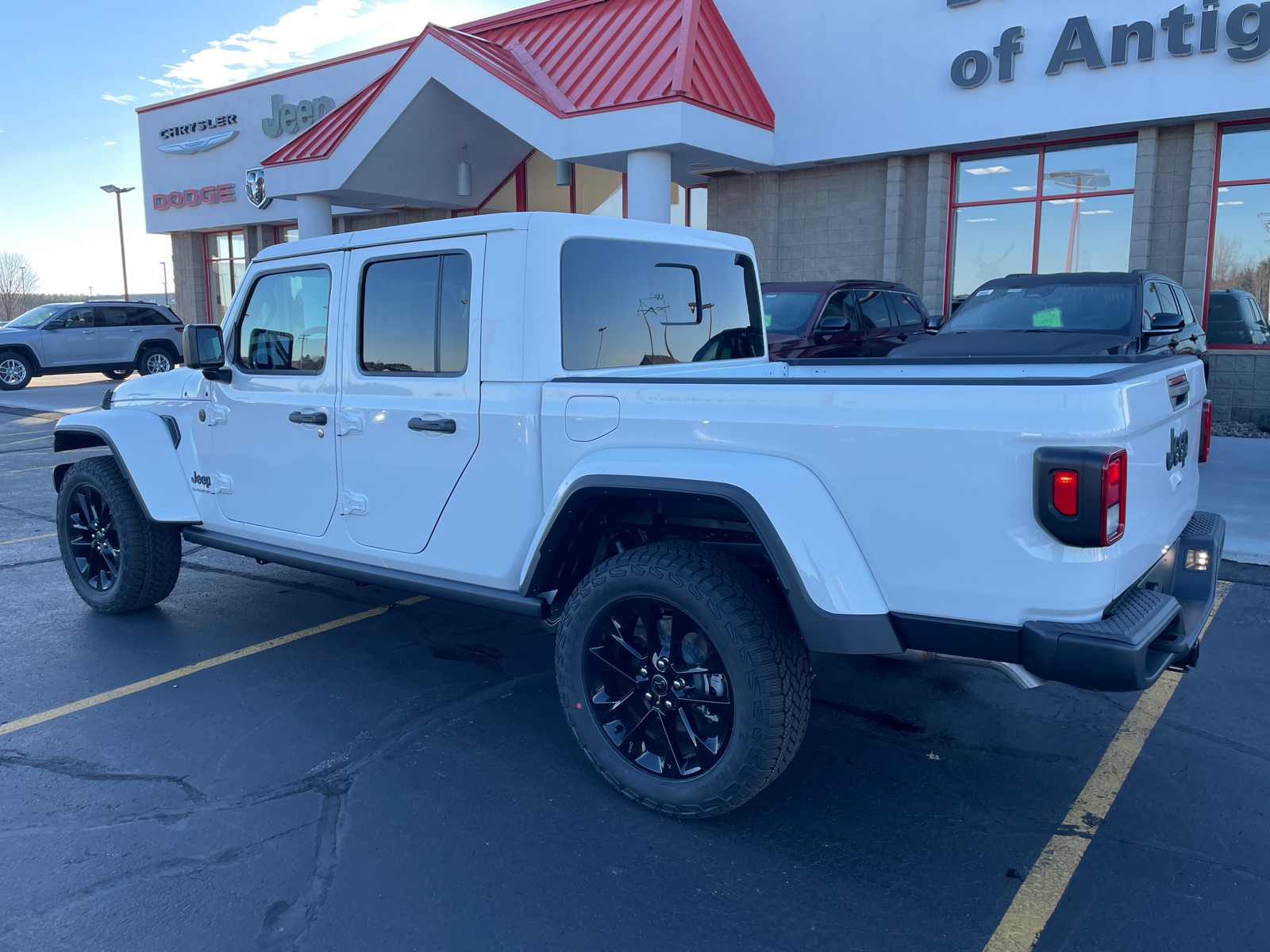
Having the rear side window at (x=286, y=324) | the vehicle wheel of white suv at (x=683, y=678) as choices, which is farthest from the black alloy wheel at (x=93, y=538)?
the vehicle wheel of white suv at (x=683, y=678)

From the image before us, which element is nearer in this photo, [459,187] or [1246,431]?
[1246,431]

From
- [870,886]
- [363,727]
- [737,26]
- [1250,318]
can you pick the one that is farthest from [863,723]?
[737,26]

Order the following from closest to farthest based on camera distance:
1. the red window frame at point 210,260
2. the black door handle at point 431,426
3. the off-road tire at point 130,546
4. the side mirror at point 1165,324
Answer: the black door handle at point 431,426 → the off-road tire at point 130,546 → the side mirror at point 1165,324 → the red window frame at point 210,260

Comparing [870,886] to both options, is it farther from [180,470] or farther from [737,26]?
[737,26]

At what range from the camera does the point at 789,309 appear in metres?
11.1

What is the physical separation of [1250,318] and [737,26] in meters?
8.74

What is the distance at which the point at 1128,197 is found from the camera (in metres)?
13.3

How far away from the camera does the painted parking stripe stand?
8.48ft

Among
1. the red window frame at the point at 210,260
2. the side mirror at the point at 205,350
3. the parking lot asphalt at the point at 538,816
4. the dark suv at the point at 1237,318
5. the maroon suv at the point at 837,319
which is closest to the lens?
the parking lot asphalt at the point at 538,816

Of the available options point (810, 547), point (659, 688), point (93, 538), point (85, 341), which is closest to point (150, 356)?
point (85, 341)

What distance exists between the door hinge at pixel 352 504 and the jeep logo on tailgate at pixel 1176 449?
2.97 meters

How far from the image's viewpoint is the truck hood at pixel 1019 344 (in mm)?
7715

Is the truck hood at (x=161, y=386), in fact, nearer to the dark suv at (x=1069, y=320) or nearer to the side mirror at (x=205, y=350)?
the side mirror at (x=205, y=350)

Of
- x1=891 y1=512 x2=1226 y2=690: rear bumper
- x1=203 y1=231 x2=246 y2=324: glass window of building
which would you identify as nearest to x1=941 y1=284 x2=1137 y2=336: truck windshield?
x1=891 y1=512 x2=1226 y2=690: rear bumper
